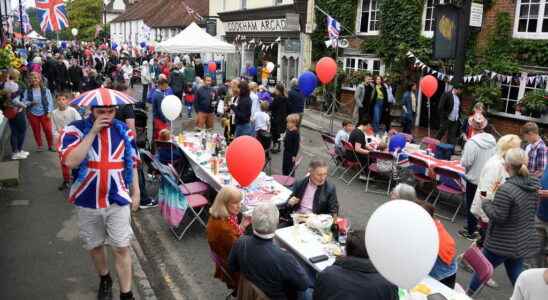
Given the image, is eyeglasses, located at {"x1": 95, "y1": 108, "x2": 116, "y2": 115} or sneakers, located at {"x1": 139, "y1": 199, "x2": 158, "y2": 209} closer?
eyeglasses, located at {"x1": 95, "y1": 108, "x2": 116, "y2": 115}

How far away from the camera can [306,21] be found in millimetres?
20516

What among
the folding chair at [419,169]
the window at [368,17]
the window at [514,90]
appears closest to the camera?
the folding chair at [419,169]

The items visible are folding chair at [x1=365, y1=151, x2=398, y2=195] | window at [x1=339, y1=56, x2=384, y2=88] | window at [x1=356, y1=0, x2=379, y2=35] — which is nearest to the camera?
folding chair at [x1=365, y1=151, x2=398, y2=195]

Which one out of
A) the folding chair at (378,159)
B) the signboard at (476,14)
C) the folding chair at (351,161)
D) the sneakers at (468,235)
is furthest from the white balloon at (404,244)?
the signboard at (476,14)

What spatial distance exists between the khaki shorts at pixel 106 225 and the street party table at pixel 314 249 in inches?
59.8

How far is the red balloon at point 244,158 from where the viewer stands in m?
5.46

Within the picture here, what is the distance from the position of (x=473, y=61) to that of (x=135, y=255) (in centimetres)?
1178

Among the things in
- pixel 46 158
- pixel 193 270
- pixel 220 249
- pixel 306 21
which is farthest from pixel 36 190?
pixel 306 21

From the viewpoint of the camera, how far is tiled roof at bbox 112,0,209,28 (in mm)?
36594

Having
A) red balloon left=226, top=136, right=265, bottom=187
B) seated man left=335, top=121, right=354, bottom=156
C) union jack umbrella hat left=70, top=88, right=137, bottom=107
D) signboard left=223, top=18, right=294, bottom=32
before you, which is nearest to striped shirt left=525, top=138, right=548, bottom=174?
seated man left=335, top=121, right=354, bottom=156

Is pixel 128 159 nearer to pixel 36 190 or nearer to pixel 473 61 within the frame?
pixel 36 190

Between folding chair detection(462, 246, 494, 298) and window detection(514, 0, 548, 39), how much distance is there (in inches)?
405

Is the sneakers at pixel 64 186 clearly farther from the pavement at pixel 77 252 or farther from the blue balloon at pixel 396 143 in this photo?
the blue balloon at pixel 396 143

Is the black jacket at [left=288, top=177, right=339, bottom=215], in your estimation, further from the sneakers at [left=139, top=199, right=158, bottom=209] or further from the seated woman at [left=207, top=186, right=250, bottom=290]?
the sneakers at [left=139, top=199, right=158, bottom=209]
